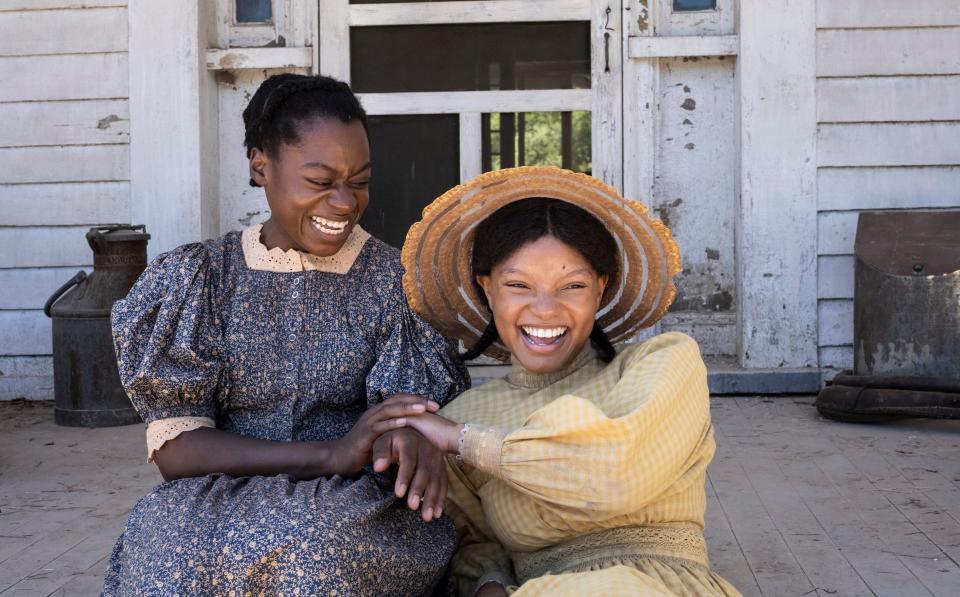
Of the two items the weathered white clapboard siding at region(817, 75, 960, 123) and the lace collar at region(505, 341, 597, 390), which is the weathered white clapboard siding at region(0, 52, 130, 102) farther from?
the lace collar at region(505, 341, 597, 390)

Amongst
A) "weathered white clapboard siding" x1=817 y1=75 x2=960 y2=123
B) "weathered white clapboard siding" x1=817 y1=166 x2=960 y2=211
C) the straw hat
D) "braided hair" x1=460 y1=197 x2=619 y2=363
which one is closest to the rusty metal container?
"weathered white clapboard siding" x1=817 y1=166 x2=960 y2=211

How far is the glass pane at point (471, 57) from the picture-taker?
6082 millimetres

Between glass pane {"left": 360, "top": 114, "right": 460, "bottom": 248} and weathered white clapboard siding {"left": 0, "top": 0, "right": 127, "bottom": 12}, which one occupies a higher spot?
weathered white clapboard siding {"left": 0, "top": 0, "right": 127, "bottom": 12}

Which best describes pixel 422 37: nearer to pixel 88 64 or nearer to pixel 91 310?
pixel 88 64

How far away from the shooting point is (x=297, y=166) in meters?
2.71

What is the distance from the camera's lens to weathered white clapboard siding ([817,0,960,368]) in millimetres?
→ 5723

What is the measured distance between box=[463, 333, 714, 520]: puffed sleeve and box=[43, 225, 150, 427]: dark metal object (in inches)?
146

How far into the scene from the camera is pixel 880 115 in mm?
5750

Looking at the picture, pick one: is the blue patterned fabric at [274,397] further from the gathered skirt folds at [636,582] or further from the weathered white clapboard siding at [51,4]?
the weathered white clapboard siding at [51,4]

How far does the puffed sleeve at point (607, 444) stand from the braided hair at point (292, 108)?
877 mm

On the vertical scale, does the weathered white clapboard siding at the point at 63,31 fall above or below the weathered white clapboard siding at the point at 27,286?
above

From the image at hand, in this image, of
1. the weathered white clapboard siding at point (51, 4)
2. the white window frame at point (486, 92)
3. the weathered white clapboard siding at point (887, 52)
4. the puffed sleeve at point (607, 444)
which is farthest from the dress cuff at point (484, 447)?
the weathered white clapboard siding at point (51, 4)

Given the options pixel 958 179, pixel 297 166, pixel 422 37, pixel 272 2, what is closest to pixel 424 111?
pixel 422 37

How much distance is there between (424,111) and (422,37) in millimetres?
415
